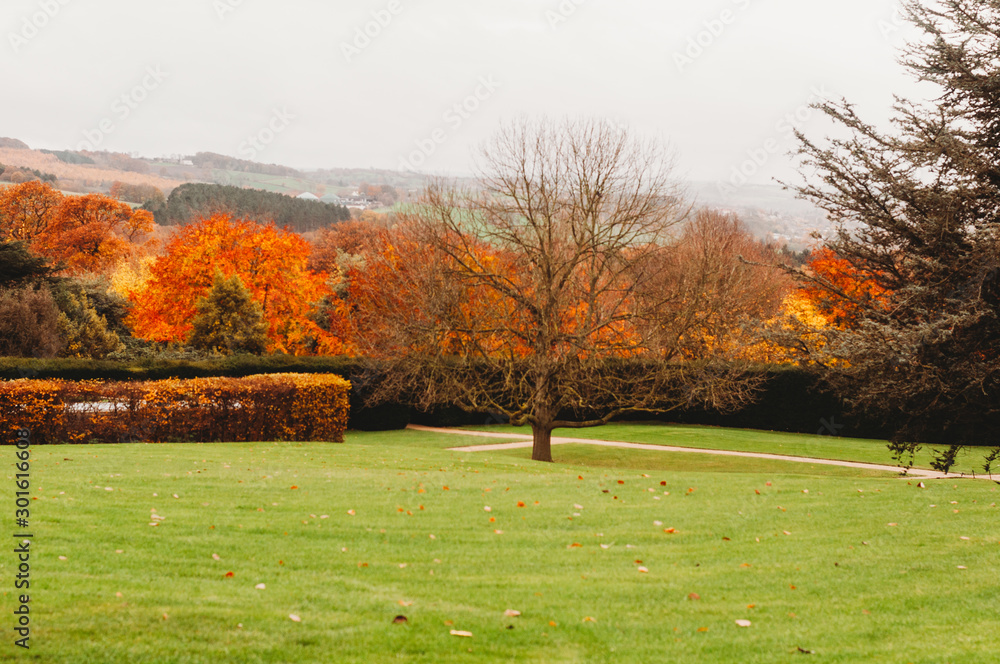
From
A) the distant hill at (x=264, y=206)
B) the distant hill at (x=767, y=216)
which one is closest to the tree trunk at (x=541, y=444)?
Result: the distant hill at (x=767, y=216)

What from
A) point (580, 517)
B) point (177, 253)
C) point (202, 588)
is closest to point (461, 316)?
point (580, 517)

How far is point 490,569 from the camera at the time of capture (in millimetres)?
6738

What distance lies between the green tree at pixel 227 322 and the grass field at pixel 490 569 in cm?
2118

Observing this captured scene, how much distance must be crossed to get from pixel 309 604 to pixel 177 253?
114ft

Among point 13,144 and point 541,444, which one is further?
point 13,144

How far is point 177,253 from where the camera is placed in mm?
36688

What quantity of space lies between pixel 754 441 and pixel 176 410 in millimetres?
16956

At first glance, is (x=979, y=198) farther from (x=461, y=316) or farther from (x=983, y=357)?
(x=461, y=316)

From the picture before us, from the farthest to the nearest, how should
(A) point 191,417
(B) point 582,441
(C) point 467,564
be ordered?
1. (B) point 582,441
2. (A) point 191,417
3. (C) point 467,564

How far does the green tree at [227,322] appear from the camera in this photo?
1271 inches

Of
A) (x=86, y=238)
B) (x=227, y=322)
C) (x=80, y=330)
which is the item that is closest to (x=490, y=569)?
(x=227, y=322)

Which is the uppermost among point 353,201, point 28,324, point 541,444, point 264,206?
point 353,201

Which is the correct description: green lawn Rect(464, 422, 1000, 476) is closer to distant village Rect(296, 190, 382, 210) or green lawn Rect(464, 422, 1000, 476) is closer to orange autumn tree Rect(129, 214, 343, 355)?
orange autumn tree Rect(129, 214, 343, 355)

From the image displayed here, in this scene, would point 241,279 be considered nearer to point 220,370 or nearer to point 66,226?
point 220,370
